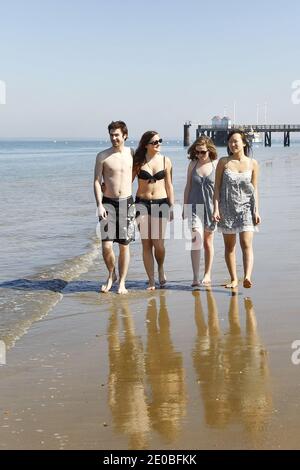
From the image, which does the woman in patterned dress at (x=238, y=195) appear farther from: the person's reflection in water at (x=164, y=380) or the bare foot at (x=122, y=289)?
the person's reflection in water at (x=164, y=380)

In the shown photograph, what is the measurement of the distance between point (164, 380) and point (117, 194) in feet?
10.4

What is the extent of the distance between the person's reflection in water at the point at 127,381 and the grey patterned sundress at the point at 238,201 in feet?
5.28

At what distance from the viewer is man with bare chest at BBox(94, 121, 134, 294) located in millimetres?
7340

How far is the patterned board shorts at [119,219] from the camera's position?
7.39 metres

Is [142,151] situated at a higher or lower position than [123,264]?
higher

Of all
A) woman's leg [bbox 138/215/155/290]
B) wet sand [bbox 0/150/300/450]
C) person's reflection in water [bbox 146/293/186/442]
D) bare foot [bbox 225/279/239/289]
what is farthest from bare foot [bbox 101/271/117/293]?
person's reflection in water [bbox 146/293/186/442]

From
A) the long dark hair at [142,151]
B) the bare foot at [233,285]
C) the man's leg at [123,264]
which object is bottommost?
the bare foot at [233,285]

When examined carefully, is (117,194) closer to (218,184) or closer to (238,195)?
(218,184)

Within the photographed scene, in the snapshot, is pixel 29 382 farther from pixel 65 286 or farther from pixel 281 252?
pixel 281 252

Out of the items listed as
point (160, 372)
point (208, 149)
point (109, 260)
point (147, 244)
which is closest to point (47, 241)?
point (109, 260)

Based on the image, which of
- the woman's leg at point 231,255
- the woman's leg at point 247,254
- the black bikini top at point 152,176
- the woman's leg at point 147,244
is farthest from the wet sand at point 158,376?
the black bikini top at point 152,176

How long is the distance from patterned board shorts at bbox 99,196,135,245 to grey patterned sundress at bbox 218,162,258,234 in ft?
3.18

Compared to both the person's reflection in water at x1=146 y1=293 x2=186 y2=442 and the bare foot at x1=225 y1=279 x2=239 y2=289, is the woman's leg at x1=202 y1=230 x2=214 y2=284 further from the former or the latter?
the person's reflection in water at x1=146 y1=293 x2=186 y2=442

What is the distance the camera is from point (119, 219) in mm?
7410
